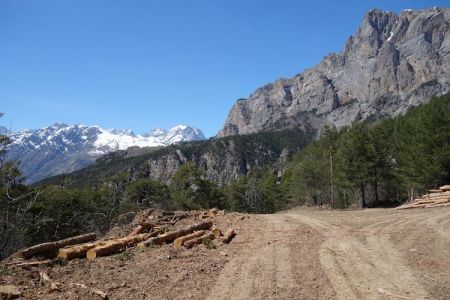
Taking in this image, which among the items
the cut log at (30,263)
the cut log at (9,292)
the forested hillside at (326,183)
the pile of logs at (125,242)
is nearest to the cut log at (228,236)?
the pile of logs at (125,242)

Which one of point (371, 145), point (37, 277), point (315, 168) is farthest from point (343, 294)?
point (315, 168)

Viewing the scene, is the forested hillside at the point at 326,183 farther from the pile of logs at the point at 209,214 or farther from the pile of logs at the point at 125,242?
the pile of logs at the point at 125,242

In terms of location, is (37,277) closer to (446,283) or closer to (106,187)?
(446,283)

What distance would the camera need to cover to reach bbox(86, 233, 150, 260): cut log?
14.5 metres

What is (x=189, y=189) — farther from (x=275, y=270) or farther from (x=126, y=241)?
(x=275, y=270)

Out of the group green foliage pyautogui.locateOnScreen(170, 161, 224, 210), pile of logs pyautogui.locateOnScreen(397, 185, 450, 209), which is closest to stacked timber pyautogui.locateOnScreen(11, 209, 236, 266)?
pile of logs pyautogui.locateOnScreen(397, 185, 450, 209)

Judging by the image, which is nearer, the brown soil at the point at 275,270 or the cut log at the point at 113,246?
the brown soil at the point at 275,270

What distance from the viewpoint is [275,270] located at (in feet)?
40.3

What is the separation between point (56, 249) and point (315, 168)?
49629mm

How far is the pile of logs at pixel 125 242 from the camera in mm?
14375

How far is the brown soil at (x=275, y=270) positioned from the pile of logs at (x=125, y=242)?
42 cm

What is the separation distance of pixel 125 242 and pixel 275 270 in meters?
6.47

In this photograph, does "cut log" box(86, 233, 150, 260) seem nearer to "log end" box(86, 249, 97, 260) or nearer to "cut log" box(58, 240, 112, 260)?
"log end" box(86, 249, 97, 260)

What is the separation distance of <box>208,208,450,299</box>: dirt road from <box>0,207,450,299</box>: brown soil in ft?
0.08
